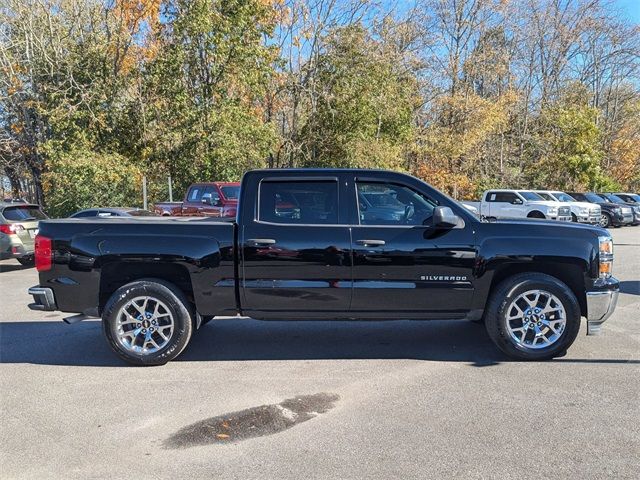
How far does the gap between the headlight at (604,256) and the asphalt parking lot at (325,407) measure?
0.89m

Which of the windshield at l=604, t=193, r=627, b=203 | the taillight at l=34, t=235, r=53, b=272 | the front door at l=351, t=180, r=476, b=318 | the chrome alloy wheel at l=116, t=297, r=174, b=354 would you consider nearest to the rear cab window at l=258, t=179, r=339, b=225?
the front door at l=351, t=180, r=476, b=318

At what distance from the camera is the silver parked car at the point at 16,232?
12.1 m

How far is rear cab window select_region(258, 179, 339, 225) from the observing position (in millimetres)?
5418

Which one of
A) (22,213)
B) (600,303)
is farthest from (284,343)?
(22,213)

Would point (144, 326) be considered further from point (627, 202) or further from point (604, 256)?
point (627, 202)

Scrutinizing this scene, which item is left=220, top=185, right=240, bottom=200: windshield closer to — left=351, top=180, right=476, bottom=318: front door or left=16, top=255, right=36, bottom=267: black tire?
left=16, top=255, right=36, bottom=267: black tire

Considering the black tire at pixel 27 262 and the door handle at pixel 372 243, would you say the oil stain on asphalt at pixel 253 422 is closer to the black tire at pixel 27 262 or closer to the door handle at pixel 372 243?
the door handle at pixel 372 243

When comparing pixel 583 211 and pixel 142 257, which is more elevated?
pixel 583 211

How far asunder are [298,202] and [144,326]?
1.96 m

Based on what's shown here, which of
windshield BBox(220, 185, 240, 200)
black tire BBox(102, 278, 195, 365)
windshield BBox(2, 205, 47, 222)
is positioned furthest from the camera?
windshield BBox(220, 185, 240, 200)

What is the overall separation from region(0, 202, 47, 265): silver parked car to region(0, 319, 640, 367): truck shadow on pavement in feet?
18.4

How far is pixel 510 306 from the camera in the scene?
5.31 meters

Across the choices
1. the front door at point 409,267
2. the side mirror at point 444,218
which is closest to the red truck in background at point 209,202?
the front door at point 409,267

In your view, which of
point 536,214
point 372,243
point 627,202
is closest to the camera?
point 372,243
